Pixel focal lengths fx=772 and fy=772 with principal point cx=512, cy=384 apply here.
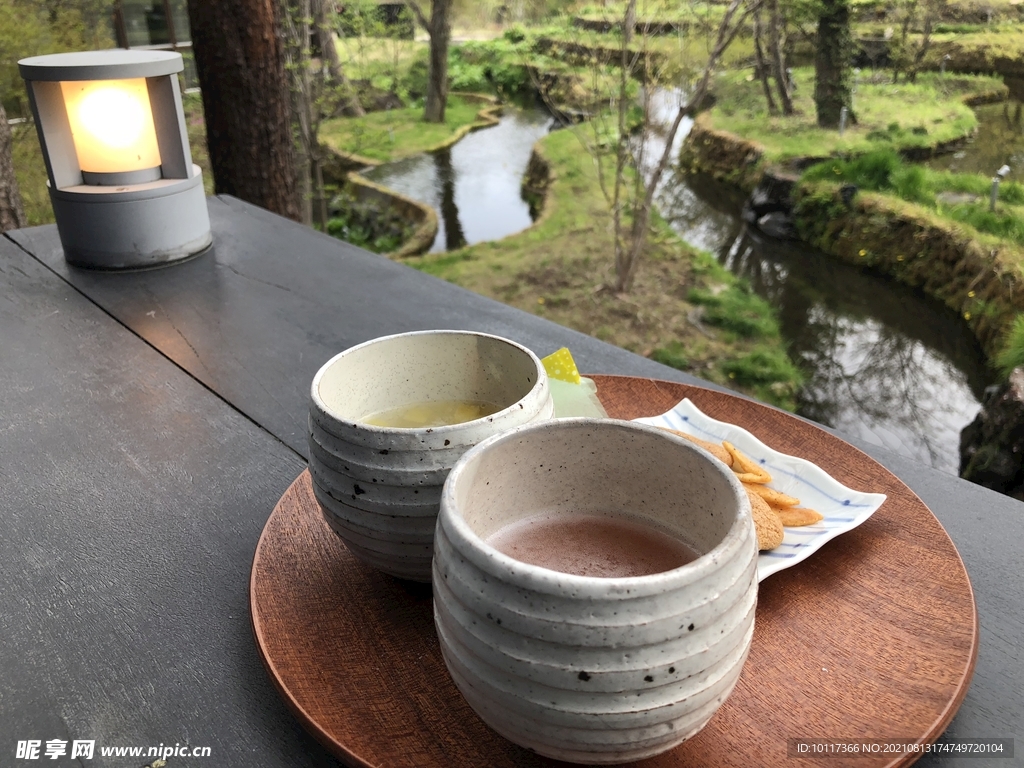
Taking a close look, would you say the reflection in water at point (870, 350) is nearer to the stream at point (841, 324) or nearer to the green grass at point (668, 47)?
the stream at point (841, 324)

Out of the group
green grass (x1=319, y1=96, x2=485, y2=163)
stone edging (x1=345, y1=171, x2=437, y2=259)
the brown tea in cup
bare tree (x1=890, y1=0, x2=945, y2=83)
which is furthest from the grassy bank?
the brown tea in cup

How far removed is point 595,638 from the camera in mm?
377

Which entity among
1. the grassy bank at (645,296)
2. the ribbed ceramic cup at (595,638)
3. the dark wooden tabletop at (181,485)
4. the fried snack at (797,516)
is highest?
the ribbed ceramic cup at (595,638)

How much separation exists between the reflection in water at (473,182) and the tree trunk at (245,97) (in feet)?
11.0

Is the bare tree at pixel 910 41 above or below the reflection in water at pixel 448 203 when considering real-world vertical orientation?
above

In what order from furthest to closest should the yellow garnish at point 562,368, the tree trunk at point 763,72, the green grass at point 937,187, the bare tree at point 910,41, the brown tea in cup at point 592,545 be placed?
the tree trunk at point 763,72 → the bare tree at point 910,41 → the green grass at point 937,187 → the yellow garnish at point 562,368 → the brown tea in cup at point 592,545

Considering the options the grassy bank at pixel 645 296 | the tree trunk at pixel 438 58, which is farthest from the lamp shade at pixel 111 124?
the tree trunk at pixel 438 58

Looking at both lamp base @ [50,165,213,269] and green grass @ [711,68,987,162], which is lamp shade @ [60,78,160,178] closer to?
lamp base @ [50,165,213,269]

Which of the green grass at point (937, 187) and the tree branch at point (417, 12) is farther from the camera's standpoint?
the tree branch at point (417, 12)

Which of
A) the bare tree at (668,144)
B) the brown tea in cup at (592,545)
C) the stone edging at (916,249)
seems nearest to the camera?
the brown tea in cup at (592,545)

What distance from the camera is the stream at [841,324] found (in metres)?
3.68

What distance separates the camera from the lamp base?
4.86 feet

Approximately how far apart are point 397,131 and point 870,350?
20.6 ft

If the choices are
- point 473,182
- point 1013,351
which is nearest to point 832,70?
point 473,182
